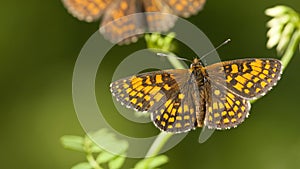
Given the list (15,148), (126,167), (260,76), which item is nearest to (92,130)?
(260,76)

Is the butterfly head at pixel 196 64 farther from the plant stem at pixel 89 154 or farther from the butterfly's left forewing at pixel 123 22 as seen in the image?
the plant stem at pixel 89 154

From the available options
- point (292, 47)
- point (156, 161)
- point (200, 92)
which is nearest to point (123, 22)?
point (200, 92)

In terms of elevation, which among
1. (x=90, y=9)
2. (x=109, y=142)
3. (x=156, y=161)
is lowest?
(x=156, y=161)

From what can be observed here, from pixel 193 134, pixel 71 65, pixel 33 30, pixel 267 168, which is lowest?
pixel 267 168

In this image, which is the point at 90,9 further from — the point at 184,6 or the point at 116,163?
the point at 116,163

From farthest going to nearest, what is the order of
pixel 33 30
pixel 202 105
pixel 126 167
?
pixel 33 30
pixel 126 167
pixel 202 105

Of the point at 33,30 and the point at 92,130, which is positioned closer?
the point at 92,130

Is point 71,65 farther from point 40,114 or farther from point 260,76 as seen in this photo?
point 260,76
